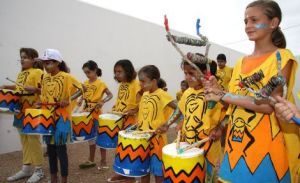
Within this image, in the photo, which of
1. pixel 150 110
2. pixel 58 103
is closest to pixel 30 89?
pixel 58 103

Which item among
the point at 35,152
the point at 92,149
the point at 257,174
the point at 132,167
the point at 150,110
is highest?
the point at 150,110

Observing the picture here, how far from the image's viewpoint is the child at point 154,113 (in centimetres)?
294

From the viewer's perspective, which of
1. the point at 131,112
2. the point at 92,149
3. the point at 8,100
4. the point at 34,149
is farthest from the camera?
the point at 92,149

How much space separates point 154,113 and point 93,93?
204cm

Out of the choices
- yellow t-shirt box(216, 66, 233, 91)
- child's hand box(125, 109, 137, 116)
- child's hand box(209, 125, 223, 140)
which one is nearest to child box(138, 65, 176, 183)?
child's hand box(209, 125, 223, 140)

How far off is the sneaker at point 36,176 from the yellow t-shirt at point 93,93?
3.89ft

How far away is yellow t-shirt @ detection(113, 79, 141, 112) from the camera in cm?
413

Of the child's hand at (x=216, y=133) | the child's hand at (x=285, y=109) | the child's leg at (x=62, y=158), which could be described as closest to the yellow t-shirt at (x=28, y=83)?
the child's leg at (x=62, y=158)

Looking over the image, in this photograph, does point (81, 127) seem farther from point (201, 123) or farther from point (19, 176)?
point (201, 123)

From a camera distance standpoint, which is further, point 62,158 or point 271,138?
point 62,158

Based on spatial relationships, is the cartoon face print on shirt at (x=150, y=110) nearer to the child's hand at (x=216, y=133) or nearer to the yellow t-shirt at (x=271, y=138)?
the child's hand at (x=216, y=133)

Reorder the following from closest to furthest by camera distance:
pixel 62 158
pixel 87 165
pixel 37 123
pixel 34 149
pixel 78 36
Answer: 1. pixel 37 123
2. pixel 62 158
3. pixel 34 149
4. pixel 87 165
5. pixel 78 36

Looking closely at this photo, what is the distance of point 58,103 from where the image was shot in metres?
3.48

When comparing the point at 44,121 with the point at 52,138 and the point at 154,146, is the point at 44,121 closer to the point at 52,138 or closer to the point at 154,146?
the point at 52,138
